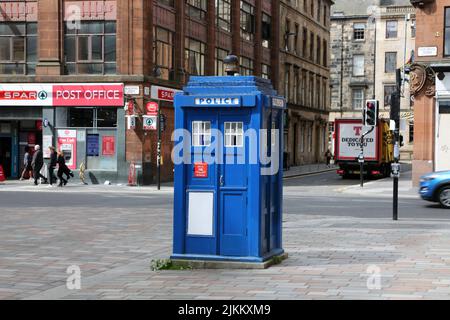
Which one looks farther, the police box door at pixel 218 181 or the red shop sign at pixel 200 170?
the red shop sign at pixel 200 170

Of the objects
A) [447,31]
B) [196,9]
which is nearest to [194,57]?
[196,9]

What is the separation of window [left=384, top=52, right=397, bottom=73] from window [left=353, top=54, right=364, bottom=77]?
3.09 m

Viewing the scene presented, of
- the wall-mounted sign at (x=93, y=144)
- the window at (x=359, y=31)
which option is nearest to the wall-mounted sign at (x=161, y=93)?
the wall-mounted sign at (x=93, y=144)

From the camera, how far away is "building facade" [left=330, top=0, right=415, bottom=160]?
83.1 m

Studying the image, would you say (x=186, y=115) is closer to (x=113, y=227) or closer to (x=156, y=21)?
(x=113, y=227)

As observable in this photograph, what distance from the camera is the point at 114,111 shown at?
32.6 m

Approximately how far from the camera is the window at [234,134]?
356 inches

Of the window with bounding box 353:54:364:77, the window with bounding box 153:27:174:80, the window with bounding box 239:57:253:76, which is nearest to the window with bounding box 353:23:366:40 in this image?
the window with bounding box 353:54:364:77

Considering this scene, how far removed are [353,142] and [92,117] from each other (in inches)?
620

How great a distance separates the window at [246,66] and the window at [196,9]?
261 inches

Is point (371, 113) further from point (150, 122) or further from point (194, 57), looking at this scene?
point (194, 57)

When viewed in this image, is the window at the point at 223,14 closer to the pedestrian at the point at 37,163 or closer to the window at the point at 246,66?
the window at the point at 246,66

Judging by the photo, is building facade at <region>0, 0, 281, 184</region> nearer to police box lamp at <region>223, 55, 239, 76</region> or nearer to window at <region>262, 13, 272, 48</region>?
window at <region>262, 13, 272, 48</region>

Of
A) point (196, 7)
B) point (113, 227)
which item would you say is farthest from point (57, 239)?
point (196, 7)
